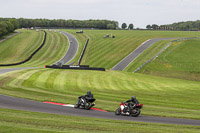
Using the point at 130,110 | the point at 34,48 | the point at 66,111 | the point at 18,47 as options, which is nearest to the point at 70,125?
the point at 66,111

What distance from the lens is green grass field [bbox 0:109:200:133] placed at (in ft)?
55.0

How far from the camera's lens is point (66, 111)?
2423 centimetres

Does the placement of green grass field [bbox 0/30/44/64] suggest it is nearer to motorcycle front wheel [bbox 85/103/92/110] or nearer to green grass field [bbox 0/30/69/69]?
green grass field [bbox 0/30/69/69]

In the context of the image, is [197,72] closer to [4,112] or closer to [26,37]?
[4,112]

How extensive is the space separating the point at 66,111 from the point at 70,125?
6123 millimetres

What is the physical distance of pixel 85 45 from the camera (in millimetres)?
107625

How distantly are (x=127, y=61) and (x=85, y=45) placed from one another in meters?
28.0

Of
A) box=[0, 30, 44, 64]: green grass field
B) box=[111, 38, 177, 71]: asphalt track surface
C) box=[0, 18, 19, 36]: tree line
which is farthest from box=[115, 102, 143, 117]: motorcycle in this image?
box=[0, 18, 19, 36]: tree line

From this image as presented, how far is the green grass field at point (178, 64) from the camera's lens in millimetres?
68312

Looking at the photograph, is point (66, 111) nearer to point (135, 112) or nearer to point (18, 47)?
point (135, 112)

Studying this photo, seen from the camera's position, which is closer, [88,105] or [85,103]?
[88,105]

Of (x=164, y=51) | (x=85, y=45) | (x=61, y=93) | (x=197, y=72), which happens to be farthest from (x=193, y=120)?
(x=85, y=45)

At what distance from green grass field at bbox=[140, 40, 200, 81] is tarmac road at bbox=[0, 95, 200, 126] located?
46.1 m

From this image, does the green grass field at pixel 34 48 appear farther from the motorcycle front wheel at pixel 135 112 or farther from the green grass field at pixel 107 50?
the motorcycle front wheel at pixel 135 112
